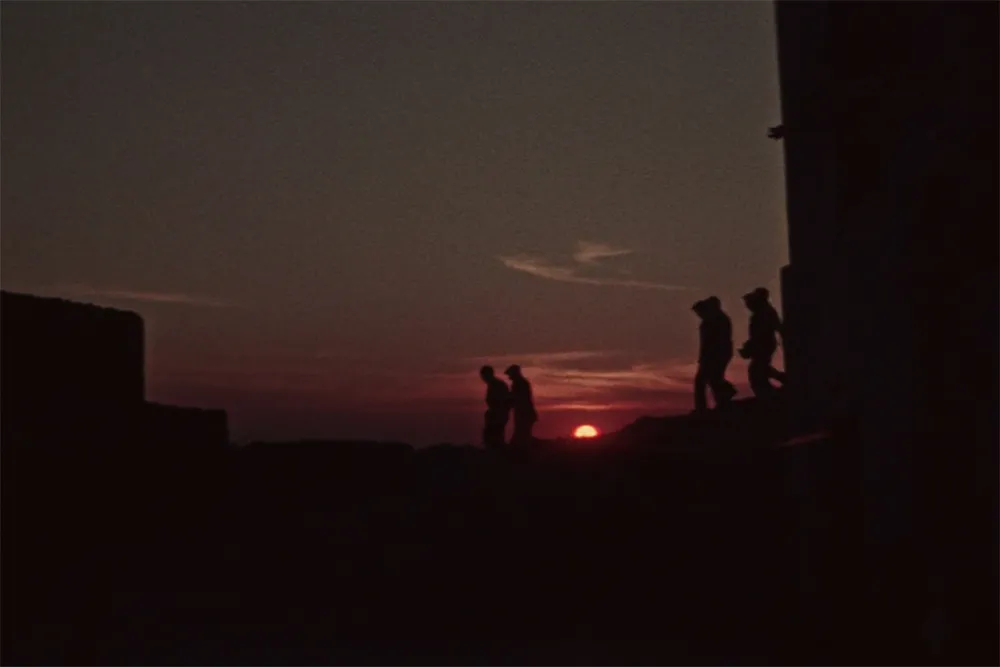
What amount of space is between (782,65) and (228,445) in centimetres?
620

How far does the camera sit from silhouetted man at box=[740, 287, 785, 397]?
13.9 meters

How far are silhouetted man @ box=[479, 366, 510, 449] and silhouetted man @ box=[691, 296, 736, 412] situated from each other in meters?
2.66

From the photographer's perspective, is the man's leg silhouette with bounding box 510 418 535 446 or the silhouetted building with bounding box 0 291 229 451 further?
the man's leg silhouette with bounding box 510 418 535 446

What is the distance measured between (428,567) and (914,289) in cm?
489

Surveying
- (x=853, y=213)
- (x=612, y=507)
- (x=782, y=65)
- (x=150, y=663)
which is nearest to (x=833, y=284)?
(x=853, y=213)

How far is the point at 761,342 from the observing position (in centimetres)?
1393

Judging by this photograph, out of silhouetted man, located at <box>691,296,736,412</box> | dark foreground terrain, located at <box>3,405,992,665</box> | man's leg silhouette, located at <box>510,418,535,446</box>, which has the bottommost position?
dark foreground terrain, located at <box>3,405,992,665</box>

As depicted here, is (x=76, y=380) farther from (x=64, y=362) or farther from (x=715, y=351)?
(x=715, y=351)

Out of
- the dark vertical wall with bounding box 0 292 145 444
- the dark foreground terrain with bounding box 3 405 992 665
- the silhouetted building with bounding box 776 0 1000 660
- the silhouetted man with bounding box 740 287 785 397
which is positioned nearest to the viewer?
the silhouetted building with bounding box 776 0 1000 660

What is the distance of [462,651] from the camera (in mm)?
8734

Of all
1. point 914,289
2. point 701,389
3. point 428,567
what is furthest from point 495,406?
point 914,289

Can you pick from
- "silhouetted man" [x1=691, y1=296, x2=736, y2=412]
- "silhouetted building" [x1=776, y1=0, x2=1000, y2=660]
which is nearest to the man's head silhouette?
"silhouetted man" [x1=691, y1=296, x2=736, y2=412]

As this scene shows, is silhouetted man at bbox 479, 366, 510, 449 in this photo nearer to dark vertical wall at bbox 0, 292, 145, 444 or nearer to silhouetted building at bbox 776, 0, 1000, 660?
dark vertical wall at bbox 0, 292, 145, 444

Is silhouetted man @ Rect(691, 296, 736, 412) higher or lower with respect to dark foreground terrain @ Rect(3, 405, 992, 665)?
higher
